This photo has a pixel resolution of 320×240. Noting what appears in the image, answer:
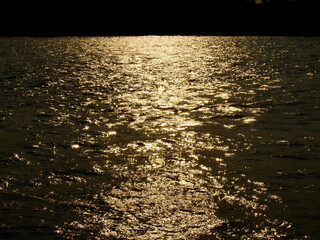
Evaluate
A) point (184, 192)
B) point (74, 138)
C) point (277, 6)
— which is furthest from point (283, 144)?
point (277, 6)

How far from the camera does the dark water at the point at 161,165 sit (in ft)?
24.4

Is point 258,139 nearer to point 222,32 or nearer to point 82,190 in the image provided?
point 82,190

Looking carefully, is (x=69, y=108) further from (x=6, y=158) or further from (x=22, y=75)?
(x=22, y=75)

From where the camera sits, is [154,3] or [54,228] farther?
[154,3]

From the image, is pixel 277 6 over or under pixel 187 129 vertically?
over

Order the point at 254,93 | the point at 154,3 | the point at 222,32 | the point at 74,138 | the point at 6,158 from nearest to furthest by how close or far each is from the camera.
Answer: the point at 6,158
the point at 74,138
the point at 254,93
the point at 222,32
the point at 154,3

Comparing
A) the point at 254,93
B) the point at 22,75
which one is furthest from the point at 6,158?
the point at 22,75

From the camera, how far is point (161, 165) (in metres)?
10.2

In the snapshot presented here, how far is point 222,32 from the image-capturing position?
112 meters

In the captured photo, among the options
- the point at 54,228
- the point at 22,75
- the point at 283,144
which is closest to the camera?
the point at 54,228

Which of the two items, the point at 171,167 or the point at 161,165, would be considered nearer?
the point at 171,167

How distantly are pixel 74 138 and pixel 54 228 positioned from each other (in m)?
5.49

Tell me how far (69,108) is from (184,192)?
373 inches

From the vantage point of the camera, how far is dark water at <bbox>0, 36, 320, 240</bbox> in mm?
7441
